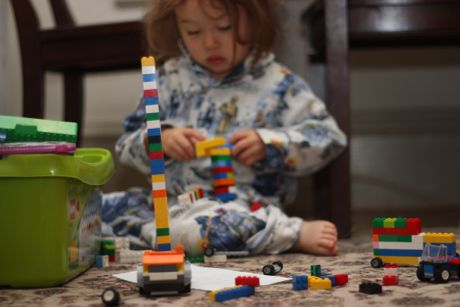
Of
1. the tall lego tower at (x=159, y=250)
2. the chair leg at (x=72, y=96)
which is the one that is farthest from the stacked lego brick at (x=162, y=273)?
the chair leg at (x=72, y=96)

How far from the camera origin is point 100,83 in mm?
2078

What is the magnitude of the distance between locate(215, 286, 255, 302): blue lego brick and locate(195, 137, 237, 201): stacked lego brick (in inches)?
18.0

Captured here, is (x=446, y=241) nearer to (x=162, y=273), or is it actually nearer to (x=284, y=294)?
(x=284, y=294)

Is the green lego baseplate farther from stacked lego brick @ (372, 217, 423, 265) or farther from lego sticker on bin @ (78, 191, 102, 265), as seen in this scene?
stacked lego brick @ (372, 217, 423, 265)

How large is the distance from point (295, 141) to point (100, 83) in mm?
971

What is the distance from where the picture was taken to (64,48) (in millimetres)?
1588

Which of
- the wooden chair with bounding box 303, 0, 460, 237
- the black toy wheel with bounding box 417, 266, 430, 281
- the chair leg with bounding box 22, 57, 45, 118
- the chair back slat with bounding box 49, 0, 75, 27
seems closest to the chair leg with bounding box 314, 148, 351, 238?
the wooden chair with bounding box 303, 0, 460, 237

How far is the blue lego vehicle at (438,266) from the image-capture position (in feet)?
2.73

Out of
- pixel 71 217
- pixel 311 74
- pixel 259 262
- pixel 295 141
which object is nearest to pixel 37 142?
pixel 71 217

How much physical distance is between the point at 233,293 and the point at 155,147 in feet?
0.63

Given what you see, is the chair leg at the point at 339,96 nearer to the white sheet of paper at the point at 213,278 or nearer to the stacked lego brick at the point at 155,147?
the white sheet of paper at the point at 213,278

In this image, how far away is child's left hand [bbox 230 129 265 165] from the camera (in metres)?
1.25

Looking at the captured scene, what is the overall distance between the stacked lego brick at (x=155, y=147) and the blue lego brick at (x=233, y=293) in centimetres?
9

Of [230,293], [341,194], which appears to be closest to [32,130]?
[230,293]
